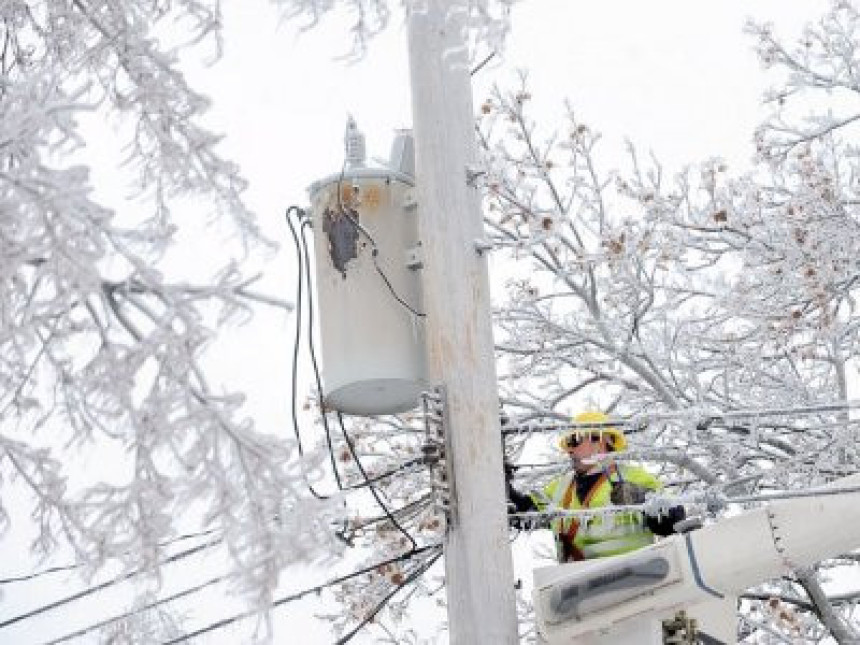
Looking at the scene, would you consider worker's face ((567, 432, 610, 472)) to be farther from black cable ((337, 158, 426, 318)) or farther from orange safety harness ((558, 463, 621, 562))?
black cable ((337, 158, 426, 318))

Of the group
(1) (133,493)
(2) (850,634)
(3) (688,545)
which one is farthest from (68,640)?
(2) (850,634)

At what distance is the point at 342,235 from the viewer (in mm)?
5902

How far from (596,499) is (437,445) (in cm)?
143

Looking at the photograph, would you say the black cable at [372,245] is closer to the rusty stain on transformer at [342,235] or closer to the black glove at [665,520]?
the rusty stain on transformer at [342,235]

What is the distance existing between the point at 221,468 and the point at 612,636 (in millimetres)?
2952

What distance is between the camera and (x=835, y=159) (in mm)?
10242

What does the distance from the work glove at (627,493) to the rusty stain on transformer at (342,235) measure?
168cm

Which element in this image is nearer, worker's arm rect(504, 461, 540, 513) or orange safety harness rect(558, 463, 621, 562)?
worker's arm rect(504, 461, 540, 513)

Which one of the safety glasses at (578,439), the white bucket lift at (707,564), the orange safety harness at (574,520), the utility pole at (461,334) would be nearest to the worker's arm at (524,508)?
the orange safety harness at (574,520)

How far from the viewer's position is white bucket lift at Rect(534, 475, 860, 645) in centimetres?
536

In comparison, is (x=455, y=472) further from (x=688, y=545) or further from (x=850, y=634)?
(x=850, y=634)

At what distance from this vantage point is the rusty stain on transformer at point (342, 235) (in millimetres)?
5859

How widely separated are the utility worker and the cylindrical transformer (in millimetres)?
686

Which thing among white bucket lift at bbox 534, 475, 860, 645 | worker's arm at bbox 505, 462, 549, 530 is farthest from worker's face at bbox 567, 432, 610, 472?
white bucket lift at bbox 534, 475, 860, 645
